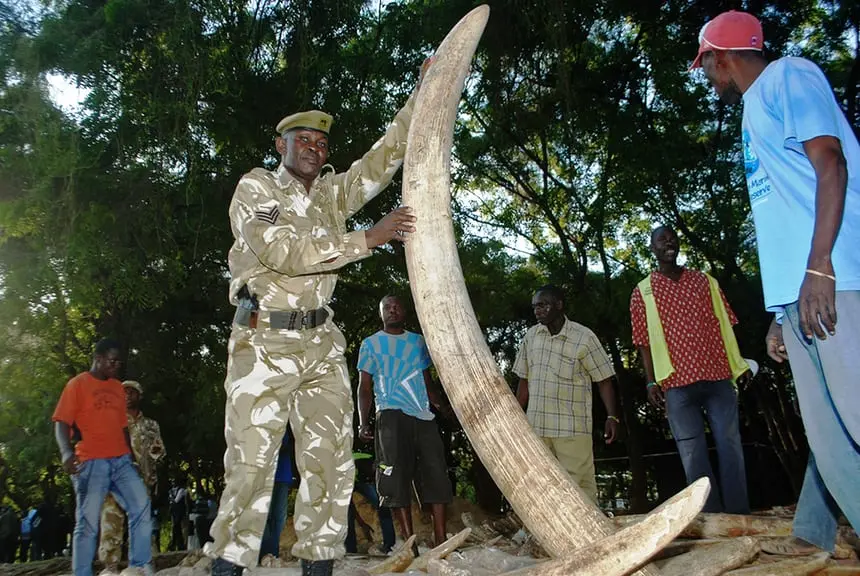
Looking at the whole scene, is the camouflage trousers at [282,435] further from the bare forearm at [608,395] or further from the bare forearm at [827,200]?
the bare forearm at [608,395]

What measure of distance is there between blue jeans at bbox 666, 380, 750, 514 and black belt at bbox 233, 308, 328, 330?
8.54 feet

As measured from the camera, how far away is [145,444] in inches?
289

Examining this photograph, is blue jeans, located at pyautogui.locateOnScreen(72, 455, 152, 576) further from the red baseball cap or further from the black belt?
the red baseball cap

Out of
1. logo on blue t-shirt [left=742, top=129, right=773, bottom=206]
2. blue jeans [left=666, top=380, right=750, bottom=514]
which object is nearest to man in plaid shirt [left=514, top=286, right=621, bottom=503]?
blue jeans [left=666, top=380, right=750, bottom=514]

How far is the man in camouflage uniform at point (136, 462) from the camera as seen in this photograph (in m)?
6.89

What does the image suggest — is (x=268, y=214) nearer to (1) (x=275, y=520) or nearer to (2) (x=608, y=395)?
(2) (x=608, y=395)

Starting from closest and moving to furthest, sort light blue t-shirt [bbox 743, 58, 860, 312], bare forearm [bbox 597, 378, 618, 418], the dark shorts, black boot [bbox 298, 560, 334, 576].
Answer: light blue t-shirt [bbox 743, 58, 860, 312], black boot [bbox 298, 560, 334, 576], the dark shorts, bare forearm [bbox 597, 378, 618, 418]

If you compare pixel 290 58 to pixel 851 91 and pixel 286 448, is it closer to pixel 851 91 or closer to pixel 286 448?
pixel 286 448

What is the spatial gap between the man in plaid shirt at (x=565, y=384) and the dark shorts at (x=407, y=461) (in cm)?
79

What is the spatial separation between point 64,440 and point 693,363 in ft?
14.6

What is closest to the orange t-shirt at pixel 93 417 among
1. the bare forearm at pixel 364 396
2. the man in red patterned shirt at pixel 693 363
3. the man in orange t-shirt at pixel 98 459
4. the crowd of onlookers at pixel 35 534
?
the man in orange t-shirt at pixel 98 459

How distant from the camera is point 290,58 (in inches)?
371

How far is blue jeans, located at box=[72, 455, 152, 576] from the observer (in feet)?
17.3

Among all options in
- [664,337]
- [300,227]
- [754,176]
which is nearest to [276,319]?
[300,227]
